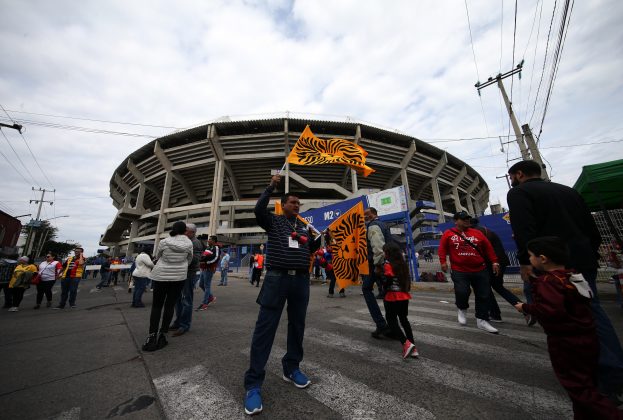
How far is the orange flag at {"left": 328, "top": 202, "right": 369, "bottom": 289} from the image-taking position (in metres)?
4.07

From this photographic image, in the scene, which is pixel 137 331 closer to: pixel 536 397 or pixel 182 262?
pixel 182 262

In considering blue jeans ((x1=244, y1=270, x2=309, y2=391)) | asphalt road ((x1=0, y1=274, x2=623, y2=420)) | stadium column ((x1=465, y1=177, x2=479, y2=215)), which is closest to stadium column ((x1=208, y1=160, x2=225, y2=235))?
asphalt road ((x1=0, y1=274, x2=623, y2=420))

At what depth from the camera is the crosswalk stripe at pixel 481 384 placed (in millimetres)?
1653

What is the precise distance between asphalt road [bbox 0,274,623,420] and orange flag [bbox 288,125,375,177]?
3.38 meters

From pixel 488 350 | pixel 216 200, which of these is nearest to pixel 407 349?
pixel 488 350

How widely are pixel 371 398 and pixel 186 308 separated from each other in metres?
3.29

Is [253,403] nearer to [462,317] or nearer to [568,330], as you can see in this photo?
[568,330]

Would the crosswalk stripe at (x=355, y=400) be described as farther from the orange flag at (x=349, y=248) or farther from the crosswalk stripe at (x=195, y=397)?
the orange flag at (x=349, y=248)

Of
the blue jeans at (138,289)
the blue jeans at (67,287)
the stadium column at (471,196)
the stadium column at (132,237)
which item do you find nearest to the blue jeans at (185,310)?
the blue jeans at (138,289)

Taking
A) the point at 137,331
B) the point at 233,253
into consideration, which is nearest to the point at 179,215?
the point at 233,253

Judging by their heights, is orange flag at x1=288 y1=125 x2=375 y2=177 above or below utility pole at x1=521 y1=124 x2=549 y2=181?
below

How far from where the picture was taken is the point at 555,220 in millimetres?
2008

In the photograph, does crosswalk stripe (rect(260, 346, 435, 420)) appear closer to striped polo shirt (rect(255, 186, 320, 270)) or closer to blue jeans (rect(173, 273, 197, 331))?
striped polo shirt (rect(255, 186, 320, 270))

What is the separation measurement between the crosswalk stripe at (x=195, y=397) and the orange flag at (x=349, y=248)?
2.43 meters
